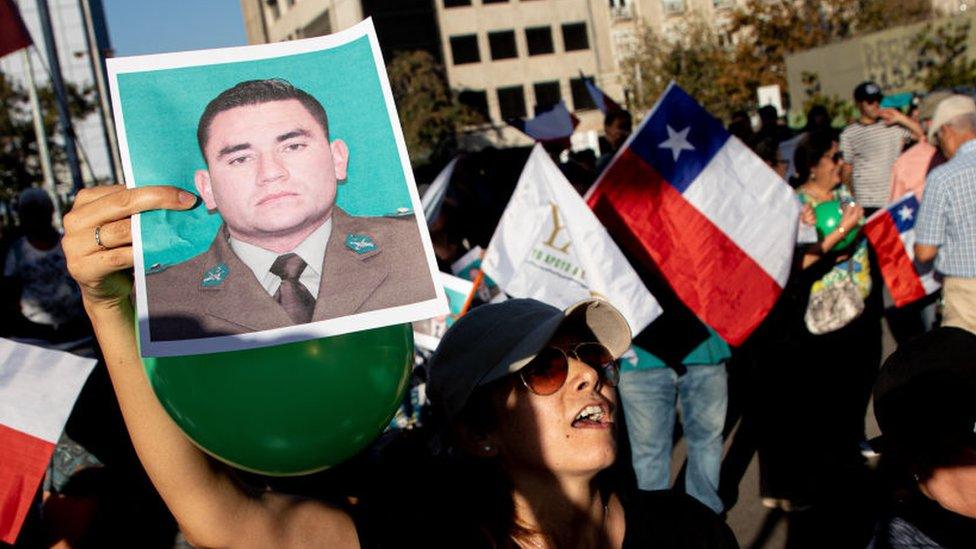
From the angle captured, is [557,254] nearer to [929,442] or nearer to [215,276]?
[929,442]

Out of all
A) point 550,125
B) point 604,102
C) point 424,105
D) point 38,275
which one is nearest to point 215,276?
point 38,275

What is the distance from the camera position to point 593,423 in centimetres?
233

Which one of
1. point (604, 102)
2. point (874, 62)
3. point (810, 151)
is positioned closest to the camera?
point (810, 151)

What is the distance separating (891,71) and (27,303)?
19296 mm

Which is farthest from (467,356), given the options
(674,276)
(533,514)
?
(674,276)

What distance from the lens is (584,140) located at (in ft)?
89.2

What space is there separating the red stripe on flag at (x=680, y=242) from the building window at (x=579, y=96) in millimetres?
56624

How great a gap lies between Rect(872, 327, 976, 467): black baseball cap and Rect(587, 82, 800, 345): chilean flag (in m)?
2.38

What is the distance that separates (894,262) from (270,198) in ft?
18.9

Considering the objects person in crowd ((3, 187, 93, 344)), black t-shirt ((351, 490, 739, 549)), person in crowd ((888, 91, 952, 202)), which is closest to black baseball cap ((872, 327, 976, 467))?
black t-shirt ((351, 490, 739, 549))

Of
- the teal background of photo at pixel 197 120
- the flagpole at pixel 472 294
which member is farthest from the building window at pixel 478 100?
the teal background of photo at pixel 197 120

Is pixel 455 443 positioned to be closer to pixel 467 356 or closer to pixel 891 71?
pixel 467 356

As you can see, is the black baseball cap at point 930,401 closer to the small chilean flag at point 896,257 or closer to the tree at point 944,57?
the small chilean flag at point 896,257

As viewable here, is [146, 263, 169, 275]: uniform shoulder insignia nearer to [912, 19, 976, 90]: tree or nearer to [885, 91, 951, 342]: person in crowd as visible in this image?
[885, 91, 951, 342]: person in crowd
